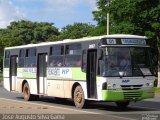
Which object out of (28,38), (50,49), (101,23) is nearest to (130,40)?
(50,49)

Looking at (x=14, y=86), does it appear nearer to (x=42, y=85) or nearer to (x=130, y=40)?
(x=42, y=85)

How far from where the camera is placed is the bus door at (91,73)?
20406mm

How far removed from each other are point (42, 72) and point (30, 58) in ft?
5.34

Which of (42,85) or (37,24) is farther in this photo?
(37,24)

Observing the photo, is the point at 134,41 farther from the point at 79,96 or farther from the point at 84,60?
the point at 79,96

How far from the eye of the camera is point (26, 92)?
89.4ft

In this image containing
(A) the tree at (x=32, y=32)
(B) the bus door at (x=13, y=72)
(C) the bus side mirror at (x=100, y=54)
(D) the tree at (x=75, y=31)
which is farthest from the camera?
(A) the tree at (x=32, y=32)

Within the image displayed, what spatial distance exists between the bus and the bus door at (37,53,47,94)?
10cm

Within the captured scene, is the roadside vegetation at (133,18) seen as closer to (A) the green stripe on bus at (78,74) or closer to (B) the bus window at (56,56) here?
(B) the bus window at (56,56)

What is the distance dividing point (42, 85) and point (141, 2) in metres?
21.7

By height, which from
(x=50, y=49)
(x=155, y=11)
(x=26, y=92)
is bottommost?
(x=26, y=92)

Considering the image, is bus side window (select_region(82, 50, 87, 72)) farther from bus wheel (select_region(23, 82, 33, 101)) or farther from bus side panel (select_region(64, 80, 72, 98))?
bus wheel (select_region(23, 82, 33, 101))

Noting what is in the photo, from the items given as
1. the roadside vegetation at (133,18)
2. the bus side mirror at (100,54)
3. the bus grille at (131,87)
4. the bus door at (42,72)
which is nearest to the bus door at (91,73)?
the bus side mirror at (100,54)

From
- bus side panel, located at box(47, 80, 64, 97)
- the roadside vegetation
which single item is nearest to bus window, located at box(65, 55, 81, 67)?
bus side panel, located at box(47, 80, 64, 97)
